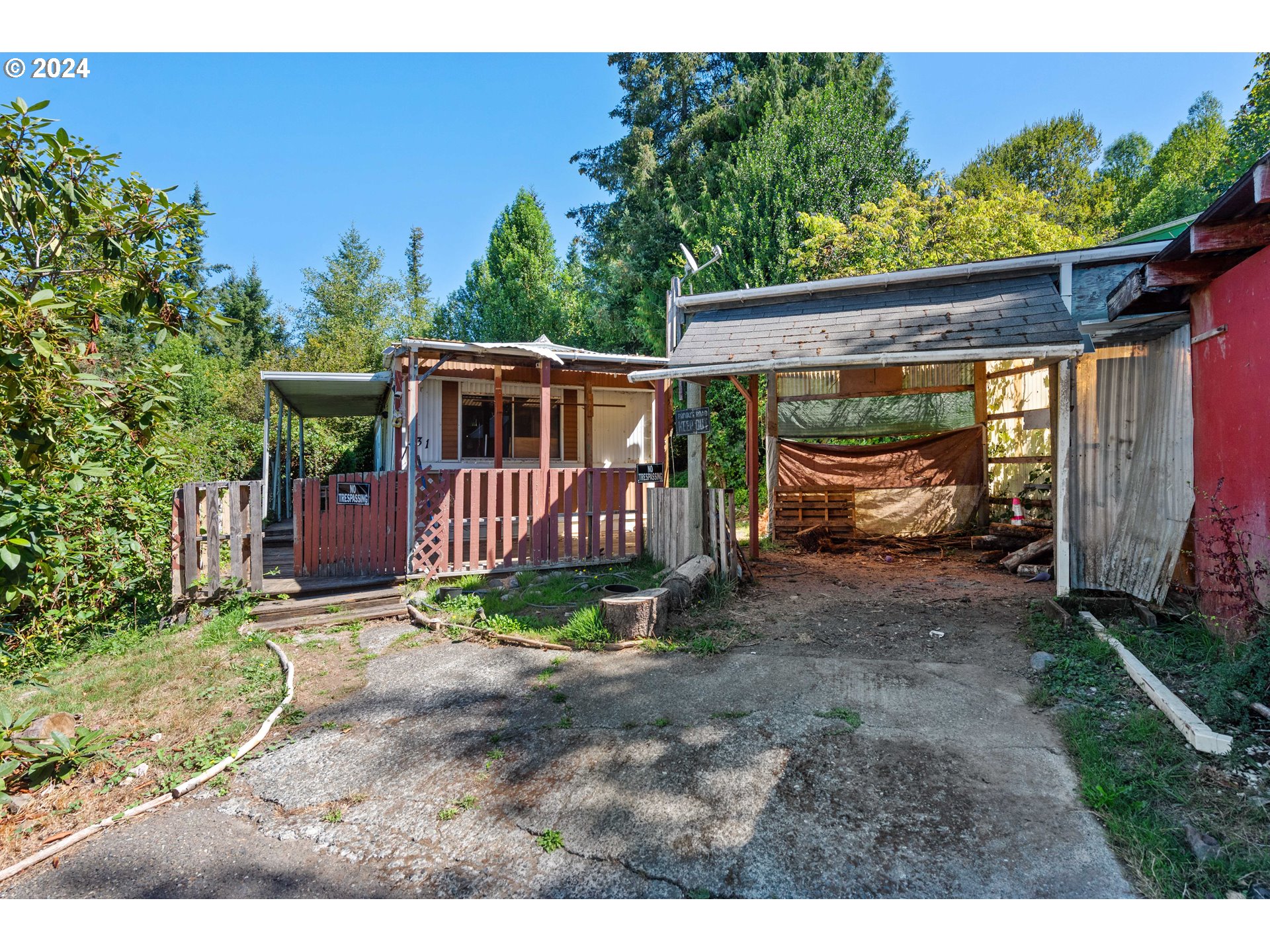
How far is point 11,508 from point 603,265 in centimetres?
2312

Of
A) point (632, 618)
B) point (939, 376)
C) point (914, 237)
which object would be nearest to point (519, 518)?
point (632, 618)

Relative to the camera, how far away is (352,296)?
34.0m

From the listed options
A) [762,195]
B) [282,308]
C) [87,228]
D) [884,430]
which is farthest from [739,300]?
[282,308]

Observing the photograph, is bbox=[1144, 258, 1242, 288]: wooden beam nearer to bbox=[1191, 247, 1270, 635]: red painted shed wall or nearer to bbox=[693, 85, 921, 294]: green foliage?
bbox=[1191, 247, 1270, 635]: red painted shed wall

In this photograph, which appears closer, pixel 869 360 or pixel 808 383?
pixel 869 360

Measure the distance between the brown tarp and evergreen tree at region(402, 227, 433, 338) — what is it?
2848 centimetres

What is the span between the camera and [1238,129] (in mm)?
16875

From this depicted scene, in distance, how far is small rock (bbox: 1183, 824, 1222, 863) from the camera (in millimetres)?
2418

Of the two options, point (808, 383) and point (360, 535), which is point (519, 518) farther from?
point (808, 383)

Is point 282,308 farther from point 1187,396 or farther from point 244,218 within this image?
point 1187,396

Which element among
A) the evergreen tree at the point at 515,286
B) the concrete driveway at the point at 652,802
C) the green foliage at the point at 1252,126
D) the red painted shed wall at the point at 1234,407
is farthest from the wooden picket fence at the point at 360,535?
the evergreen tree at the point at 515,286

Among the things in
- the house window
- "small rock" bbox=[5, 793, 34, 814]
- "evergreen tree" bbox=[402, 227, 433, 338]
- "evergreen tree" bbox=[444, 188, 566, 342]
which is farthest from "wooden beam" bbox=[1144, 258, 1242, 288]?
"evergreen tree" bbox=[402, 227, 433, 338]

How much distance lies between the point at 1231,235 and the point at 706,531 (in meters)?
5.10

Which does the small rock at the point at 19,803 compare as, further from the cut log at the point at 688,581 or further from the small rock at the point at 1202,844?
the small rock at the point at 1202,844
